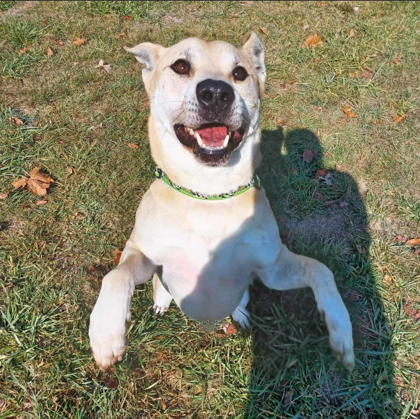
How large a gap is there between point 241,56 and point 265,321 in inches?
82.3

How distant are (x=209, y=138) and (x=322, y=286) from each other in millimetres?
1169

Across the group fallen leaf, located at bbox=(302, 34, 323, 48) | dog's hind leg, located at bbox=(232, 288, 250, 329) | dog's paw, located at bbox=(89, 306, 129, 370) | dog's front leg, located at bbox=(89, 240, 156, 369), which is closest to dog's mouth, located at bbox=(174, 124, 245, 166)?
dog's front leg, located at bbox=(89, 240, 156, 369)

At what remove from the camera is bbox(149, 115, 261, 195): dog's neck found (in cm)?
270

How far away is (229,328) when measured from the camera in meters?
3.34

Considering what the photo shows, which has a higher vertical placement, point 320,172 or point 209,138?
point 209,138

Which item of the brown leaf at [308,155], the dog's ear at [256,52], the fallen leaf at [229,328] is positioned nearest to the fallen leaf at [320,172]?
the brown leaf at [308,155]

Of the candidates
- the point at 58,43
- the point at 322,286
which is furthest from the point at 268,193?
the point at 58,43

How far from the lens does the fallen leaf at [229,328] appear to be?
10.9 ft

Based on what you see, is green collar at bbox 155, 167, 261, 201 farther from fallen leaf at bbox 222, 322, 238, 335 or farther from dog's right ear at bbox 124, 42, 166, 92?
fallen leaf at bbox 222, 322, 238, 335

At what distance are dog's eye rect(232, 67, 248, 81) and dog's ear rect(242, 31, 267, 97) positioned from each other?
0.25 m

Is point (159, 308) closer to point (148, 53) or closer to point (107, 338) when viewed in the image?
point (107, 338)

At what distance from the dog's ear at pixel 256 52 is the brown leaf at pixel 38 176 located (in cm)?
245

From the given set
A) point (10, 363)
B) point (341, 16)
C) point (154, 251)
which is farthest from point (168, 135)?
point (341, 16)

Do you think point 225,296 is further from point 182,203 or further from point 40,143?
point 40,143
